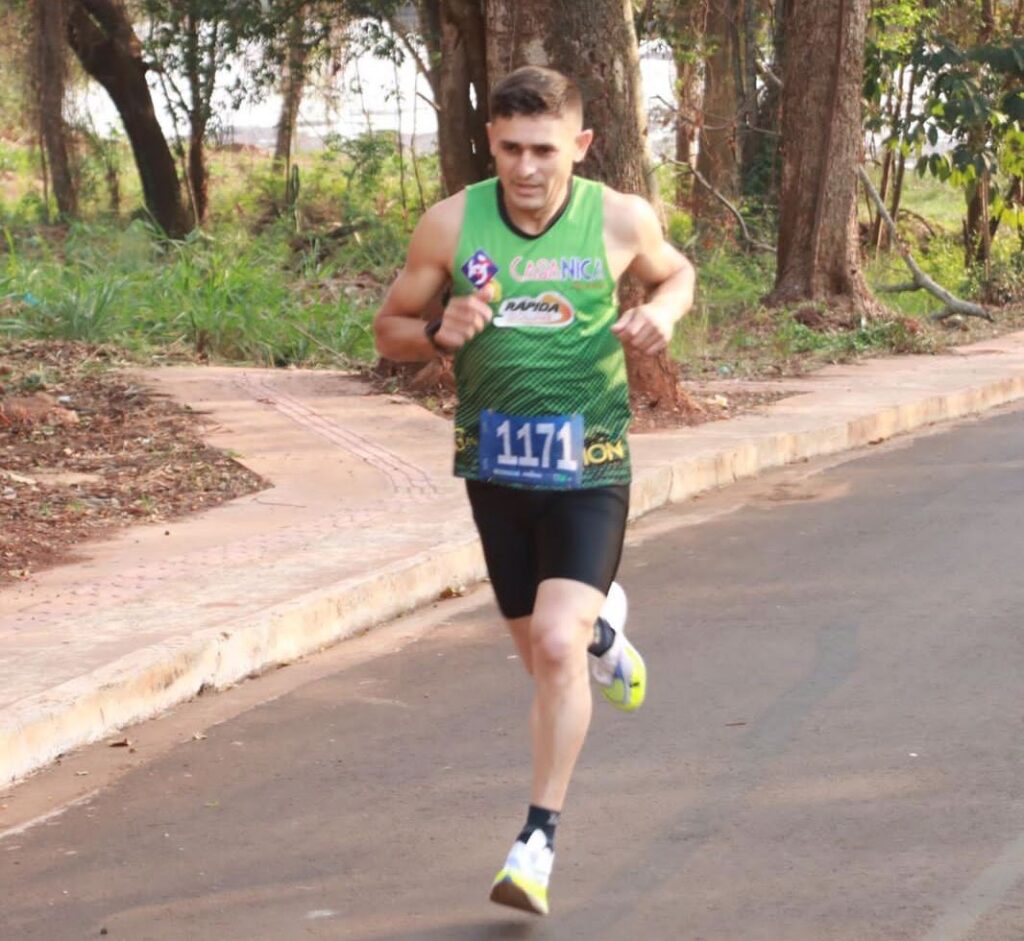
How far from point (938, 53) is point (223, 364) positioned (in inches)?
383

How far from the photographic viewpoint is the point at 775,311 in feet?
60.4

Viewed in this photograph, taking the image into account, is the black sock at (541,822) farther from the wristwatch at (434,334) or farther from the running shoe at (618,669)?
the wristwatch at (434,334)

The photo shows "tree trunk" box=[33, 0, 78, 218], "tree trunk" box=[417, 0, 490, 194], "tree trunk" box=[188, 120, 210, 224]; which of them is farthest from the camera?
"tree trunk" box=[188, 120, 210, 224]

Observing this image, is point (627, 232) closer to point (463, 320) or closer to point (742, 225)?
point (463, 320)

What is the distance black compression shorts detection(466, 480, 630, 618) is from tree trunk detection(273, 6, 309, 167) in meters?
19.8

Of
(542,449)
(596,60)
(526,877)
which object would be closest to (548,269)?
(542,449)

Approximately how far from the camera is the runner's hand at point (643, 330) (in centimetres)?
467

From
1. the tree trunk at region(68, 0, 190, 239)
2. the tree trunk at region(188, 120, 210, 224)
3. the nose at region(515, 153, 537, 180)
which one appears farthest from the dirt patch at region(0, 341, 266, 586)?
the tree trunk at region(188, 120, 210, 224)

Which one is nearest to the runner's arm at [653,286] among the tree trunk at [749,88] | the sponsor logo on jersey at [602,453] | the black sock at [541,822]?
the sponsor logo on jersey at [602,453]

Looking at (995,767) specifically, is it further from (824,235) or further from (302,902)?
(824,235)

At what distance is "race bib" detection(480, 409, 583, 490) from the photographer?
15.6 ft

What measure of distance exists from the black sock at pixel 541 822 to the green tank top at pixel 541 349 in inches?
30.2

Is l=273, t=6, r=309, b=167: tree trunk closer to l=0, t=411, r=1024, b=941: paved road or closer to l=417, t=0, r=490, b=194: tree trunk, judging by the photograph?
l=417, t=0, r=490, b=194: tree trunk

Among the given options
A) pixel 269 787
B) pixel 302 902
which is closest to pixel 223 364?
pixel 269 787
